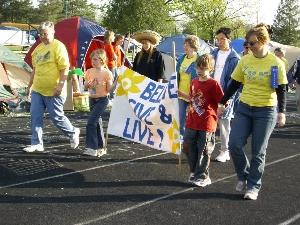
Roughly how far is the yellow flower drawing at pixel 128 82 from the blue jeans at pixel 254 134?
1.98 metres

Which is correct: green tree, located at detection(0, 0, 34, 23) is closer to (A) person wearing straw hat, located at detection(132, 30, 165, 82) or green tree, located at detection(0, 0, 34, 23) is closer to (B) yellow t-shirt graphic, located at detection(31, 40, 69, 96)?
(A) person wearing straw hat, located at detection(132, 30, 165, 82)

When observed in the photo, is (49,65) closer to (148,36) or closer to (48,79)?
(48,79)

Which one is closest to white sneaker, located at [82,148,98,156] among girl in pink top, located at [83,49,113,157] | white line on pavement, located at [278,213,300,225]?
girl in pink top, located at [83,49,113,157]

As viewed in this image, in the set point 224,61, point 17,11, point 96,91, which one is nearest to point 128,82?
point 96,91

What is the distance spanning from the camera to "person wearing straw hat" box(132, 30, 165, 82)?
838 centimetres

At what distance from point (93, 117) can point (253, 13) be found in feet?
164

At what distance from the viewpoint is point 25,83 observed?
13.7m

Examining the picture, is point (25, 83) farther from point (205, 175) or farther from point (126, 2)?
point (126, 2)

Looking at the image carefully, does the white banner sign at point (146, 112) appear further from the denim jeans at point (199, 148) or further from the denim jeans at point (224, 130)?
the denim jeans at point (224, 130)

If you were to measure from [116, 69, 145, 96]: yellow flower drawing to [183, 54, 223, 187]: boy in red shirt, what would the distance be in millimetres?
1290

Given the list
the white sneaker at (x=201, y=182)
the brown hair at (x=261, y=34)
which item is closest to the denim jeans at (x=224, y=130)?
the white sneaker at (x=201, y=182)

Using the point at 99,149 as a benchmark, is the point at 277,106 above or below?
above

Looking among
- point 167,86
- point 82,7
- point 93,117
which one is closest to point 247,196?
point 167,86

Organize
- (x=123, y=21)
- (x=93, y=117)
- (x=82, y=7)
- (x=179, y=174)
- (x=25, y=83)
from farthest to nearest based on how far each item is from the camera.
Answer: (x=82, y=7) → (x=123, y=21) → (x=25, y=83) → (x=93, y=117) → (x=179, y=174)
